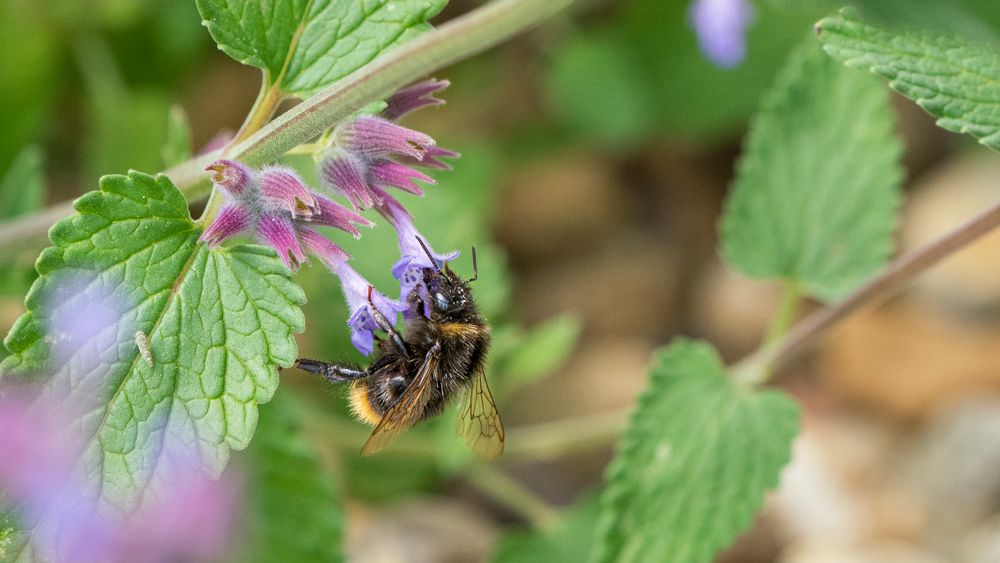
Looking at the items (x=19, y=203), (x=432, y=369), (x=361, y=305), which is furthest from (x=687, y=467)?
(x=19, y=203)

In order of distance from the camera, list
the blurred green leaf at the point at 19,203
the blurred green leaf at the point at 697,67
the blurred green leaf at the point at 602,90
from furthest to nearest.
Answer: the blurred green leaf at the point at 697,67 → the blurred green leaf at the point at 602,90 → the blurred green leaf at the point at 19,203

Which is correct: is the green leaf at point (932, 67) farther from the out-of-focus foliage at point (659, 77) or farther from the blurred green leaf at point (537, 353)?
the out-of-focus foliage at point (659, 77)

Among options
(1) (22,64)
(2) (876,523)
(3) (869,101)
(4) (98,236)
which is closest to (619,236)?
(2) (876,523)

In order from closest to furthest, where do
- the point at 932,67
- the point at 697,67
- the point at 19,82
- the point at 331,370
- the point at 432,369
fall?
the point at 932,67 < the point at 432,369 < the point at 331,370 < the point at 19,82 < the point at 697,67

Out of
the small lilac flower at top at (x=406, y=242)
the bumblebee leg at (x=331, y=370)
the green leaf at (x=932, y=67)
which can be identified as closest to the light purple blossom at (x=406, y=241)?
the small lilac flower at top at (x=406, y=242)

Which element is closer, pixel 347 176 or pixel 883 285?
pixel 347 176

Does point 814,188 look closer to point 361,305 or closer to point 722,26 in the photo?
point 722,26
